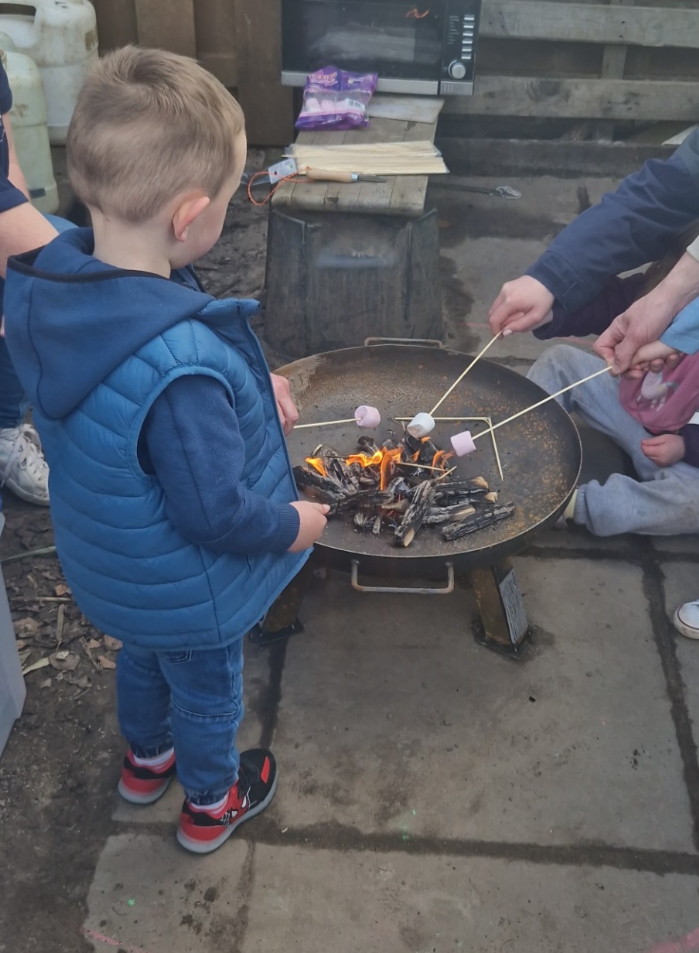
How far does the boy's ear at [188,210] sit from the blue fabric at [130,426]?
0.10 metres

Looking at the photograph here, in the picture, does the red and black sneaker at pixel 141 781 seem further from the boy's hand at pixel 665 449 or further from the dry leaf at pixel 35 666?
the boy's hand at pixel 665 449

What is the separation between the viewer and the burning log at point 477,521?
7.64 feet

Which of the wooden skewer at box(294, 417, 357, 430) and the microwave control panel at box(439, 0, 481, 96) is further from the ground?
the microwave control panel at box(439, 0, 481, 96)

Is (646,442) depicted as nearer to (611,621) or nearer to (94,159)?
(611,621)

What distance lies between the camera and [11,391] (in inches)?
118

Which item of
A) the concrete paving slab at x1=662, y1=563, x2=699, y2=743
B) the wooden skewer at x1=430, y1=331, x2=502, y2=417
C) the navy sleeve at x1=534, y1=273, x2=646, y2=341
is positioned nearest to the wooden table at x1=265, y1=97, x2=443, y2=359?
the navy sleeve at x1=534, y1=273, x2=646, y2=341

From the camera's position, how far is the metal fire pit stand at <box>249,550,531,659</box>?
100 inches

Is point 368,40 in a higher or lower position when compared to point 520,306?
higher

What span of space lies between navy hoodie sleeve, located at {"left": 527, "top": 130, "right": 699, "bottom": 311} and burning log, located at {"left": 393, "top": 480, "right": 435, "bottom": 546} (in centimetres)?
94

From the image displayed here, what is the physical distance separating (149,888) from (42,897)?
252mm

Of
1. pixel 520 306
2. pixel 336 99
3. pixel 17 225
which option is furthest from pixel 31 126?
pixel 520 306

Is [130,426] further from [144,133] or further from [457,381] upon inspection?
[457,381]

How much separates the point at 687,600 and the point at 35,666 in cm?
209

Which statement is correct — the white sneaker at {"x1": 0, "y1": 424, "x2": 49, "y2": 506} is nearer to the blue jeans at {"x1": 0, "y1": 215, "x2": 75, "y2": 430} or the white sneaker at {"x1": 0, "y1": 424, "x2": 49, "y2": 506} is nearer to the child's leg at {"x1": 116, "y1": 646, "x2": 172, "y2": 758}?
the blue jeans at {"x1": 0, "y1": 215, "x2": 75, "y2": 430}
